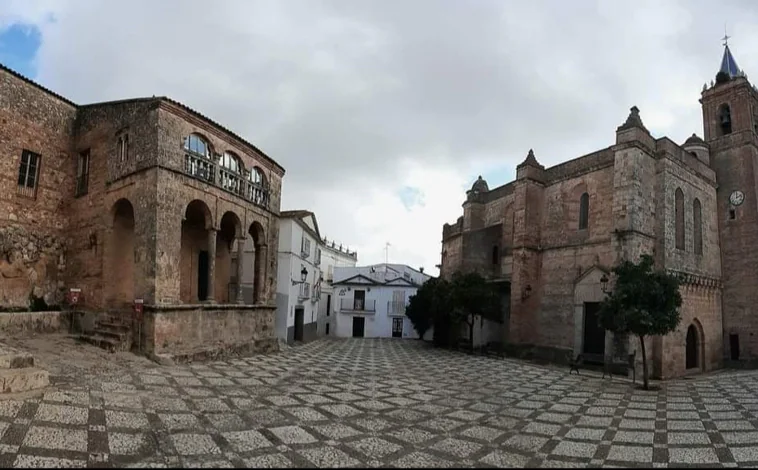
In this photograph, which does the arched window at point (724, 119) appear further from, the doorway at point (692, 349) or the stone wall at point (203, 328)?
the stone wall at point (203, 328)

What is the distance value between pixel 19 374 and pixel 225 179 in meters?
9.25

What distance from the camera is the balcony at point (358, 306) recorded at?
3909cm

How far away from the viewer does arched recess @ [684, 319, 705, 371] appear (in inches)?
753

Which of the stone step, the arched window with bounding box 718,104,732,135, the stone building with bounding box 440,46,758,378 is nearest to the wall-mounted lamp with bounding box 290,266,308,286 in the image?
the stone building with bounding box 440,46,758,378

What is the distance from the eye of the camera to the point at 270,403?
8.16 meters

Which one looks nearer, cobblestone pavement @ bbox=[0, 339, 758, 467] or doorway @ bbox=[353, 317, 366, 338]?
cobblestone pavement @ bbox=[0, 339, 758, 467]

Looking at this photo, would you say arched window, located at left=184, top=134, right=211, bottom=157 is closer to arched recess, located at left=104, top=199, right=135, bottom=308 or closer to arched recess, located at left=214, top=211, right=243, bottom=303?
arched recess, located at left=104, top=199, right=135, bottom=308

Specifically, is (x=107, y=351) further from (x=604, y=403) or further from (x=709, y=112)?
(x=709, y=112)

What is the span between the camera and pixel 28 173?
1376cm

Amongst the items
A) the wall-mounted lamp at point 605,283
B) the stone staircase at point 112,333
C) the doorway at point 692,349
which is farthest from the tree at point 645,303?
the stone staircase at point 112,333

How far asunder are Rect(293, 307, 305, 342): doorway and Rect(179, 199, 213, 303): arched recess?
8.18m

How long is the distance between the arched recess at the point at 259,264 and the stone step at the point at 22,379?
9794mm

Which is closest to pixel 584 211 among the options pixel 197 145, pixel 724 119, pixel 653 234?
pixel 653 234

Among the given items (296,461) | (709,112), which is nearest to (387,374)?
(296,461)
